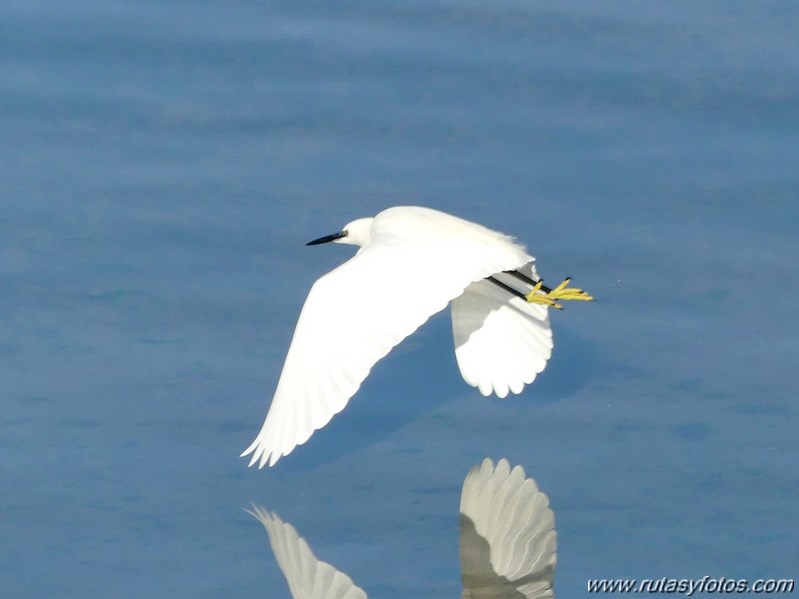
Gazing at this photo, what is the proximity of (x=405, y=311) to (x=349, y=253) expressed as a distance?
150 cm

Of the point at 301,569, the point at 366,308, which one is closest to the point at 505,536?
the point at 301,569

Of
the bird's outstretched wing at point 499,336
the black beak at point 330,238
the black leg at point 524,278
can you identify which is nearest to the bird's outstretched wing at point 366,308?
the black leg at point 524,278

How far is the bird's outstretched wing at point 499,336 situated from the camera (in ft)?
17.4

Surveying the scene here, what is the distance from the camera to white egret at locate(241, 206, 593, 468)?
4.63 metres

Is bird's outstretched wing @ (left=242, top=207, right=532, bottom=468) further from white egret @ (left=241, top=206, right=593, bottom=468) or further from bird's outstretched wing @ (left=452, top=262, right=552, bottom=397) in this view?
bird's outstretched wing @ (left=452, top=262, right=552, bottom=397)

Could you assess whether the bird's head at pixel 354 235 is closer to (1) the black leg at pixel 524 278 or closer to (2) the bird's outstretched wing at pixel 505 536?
(1) the black leg at pixel 524 278

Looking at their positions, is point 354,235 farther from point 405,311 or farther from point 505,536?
point 505,536

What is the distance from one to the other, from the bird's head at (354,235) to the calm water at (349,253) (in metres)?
0.16

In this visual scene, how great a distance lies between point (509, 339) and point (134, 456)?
126 cm

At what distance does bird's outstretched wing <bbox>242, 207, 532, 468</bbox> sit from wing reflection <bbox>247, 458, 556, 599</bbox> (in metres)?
0.29

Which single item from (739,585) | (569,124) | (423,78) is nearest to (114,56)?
(423,78)

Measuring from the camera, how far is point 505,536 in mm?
4766

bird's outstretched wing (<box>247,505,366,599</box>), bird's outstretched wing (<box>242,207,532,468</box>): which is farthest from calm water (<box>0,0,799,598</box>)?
bird's outstretched wing (<box>242,207,532,468</box>)

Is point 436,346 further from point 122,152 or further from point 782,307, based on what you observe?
point 122,152
